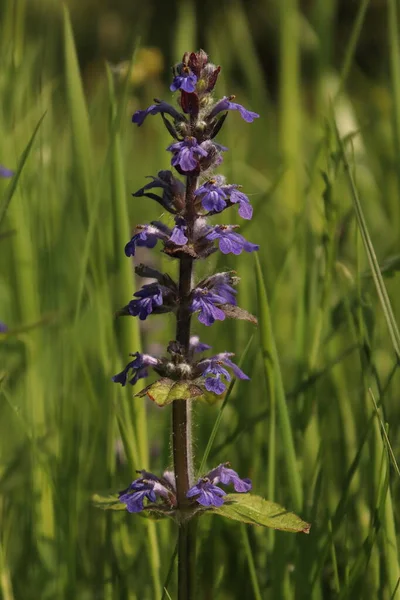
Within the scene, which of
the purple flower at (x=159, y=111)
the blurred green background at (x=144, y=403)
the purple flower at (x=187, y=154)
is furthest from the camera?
the blurred green background at (x=144, y=403)

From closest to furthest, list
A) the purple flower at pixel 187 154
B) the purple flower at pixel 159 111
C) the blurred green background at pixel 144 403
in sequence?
the purple flower at pixel 187 154
the purple flower at pixel 159 111
the blurred green background at pixel 144 403

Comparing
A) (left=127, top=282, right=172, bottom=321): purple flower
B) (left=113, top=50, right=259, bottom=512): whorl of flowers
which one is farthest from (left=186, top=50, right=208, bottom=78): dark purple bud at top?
(left=127, top=282, right=172, bottom=321): purple flower

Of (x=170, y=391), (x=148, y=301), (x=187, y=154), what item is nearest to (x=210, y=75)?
(x=187, y=154)

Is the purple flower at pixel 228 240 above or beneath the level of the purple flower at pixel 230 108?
beneath

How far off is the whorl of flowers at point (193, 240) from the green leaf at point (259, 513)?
3 cm

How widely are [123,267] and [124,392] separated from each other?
245 millimetres

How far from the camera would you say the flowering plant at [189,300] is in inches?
46.1

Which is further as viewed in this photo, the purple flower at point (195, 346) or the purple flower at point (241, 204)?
the purple flower at point (195, 346)

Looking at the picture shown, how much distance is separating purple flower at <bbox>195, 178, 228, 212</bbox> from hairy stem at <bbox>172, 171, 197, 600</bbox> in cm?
5

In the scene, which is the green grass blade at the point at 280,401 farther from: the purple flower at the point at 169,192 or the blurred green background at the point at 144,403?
the purple flower at the point at 169,192

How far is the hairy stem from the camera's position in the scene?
3.98ft

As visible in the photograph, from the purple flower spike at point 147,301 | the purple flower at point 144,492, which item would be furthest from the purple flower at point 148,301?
the purple flower at point 144,492

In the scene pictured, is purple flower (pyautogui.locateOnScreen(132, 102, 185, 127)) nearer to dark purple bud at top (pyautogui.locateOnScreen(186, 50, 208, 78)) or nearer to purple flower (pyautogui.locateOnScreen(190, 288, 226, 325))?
dark purple bud at top (pyautogui.locateOnScreen(186, 50, 208, 78))

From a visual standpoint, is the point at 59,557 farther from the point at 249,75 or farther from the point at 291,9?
the point at 291,9
